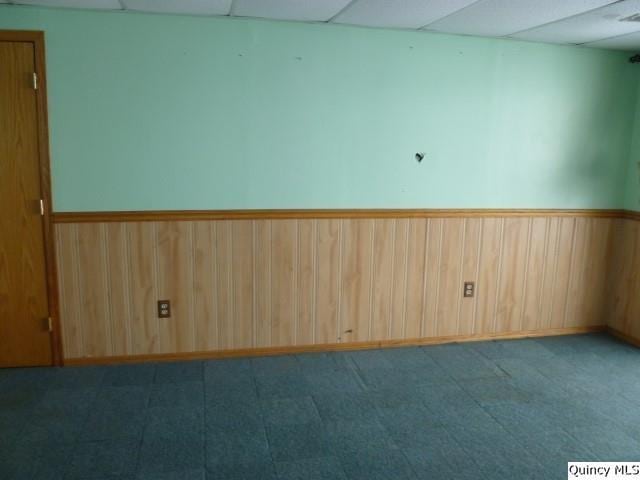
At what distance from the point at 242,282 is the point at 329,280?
0.62 meters

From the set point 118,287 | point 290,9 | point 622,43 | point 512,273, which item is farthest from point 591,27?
point 118,287

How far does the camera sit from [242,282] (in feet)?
11.6

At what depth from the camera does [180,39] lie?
3180 mm

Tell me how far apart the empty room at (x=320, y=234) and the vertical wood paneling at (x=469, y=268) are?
0.02m

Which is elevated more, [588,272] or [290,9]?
[290,9]

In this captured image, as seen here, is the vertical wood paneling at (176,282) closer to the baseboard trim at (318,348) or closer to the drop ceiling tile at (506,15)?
the baseboard trim at (318,348)

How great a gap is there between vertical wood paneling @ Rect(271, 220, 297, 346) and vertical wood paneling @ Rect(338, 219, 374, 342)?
1.20 ft

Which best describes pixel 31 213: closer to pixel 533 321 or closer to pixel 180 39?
pixel 180 39

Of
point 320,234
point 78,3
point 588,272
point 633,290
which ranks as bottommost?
point 633,290

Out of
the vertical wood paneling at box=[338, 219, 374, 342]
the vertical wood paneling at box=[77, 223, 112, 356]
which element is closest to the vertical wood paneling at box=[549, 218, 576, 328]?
the vertical wood paneling at box=[338, 219, 374, 342]

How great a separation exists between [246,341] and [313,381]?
62 centimetres

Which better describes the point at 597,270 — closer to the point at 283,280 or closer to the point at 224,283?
the point at 283,280

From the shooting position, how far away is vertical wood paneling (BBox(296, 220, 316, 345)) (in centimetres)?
355

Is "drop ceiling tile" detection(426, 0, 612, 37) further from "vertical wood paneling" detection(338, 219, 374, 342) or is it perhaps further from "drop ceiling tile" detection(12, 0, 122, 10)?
"drop ceiling tile" detection(12, 0, 122, 10)
